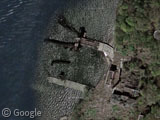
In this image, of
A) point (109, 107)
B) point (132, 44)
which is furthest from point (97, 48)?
point (109, 107)

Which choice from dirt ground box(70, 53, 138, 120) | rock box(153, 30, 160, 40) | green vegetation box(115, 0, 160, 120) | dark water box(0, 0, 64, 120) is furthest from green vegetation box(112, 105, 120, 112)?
dark water box(0, 0, 64, 120)

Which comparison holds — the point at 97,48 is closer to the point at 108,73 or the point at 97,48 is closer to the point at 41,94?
the point at 108,73

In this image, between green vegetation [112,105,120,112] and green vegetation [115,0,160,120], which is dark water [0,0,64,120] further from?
green vegetation [112,105,120,112]

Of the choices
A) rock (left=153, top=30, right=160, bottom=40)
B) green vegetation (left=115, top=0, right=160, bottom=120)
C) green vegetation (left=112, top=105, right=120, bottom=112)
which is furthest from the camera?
green vegetation (left=112, top=105, right=120, bottom=112)

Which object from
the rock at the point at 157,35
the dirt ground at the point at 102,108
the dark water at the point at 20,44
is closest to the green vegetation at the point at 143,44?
the rock at the point at 157,35

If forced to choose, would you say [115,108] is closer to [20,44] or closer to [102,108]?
[102,108]

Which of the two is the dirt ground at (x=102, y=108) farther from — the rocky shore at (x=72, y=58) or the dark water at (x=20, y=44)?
the dark water at (x=20, y=44)

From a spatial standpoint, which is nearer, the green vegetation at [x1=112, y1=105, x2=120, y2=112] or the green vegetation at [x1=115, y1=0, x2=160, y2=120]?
the green vegetation at [x1=115, y1=0, x2=160, y2=120]
